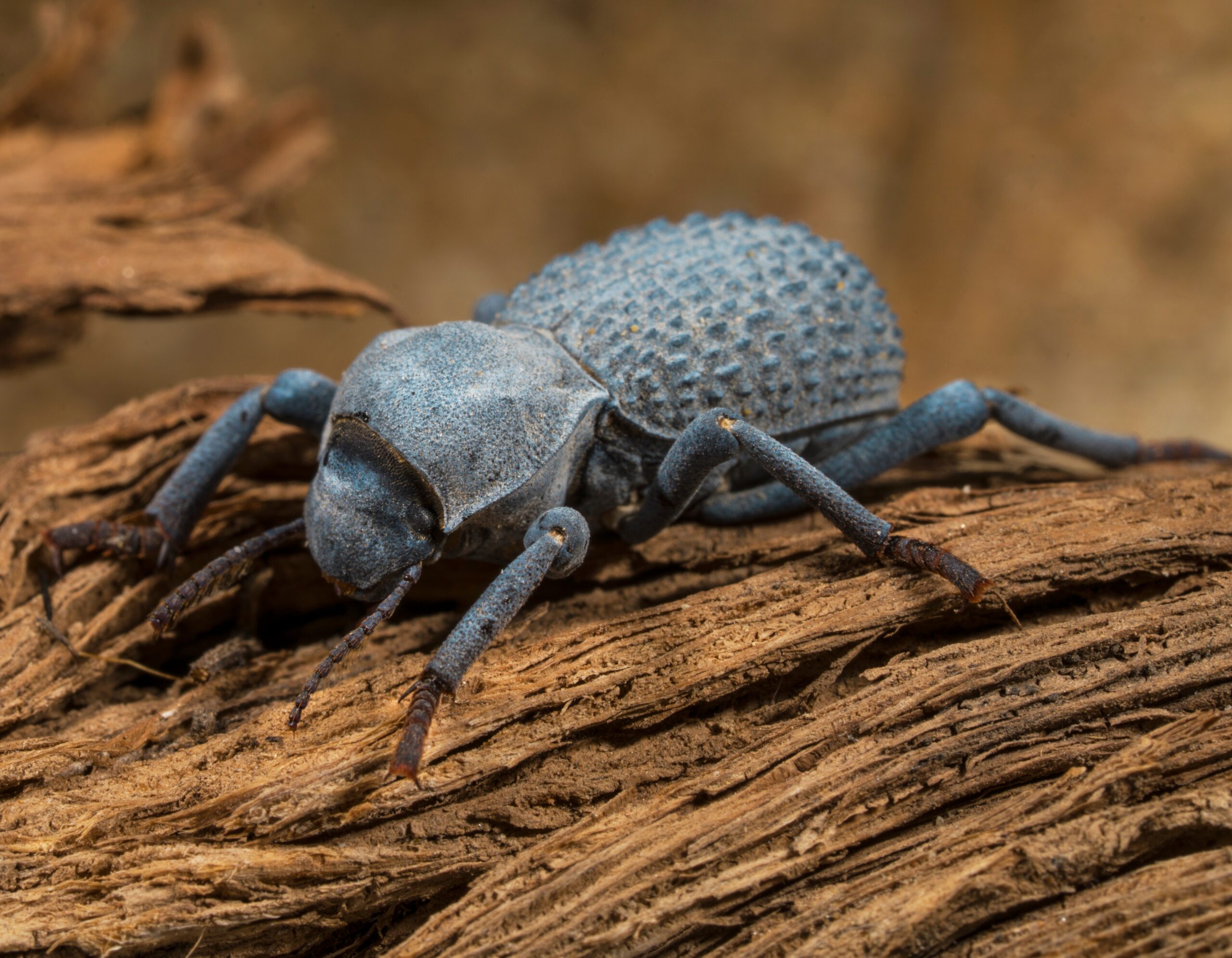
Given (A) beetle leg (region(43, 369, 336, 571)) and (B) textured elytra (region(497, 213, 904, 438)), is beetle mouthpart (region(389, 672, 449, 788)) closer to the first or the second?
(B) textured elytra (region(497, 213, 904, 438))

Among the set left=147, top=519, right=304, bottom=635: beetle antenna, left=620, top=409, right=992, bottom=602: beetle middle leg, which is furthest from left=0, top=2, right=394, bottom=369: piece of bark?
left=620, top=409, right=992, bottom=602: beetle middle leg

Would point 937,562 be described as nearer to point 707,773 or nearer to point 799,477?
point 799,477

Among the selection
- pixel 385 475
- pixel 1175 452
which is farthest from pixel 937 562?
pixel 1175 452

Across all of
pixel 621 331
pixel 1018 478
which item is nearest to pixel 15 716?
pixel 621 331

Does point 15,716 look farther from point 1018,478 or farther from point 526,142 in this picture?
point 526,142

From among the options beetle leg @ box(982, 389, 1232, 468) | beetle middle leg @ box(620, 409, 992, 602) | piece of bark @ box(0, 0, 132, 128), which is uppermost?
piece of bark @ box(0, 0, 132, 128)

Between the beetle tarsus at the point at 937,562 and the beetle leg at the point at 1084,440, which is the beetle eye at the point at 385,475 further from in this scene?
the beetle leg at the point at 1084,440
